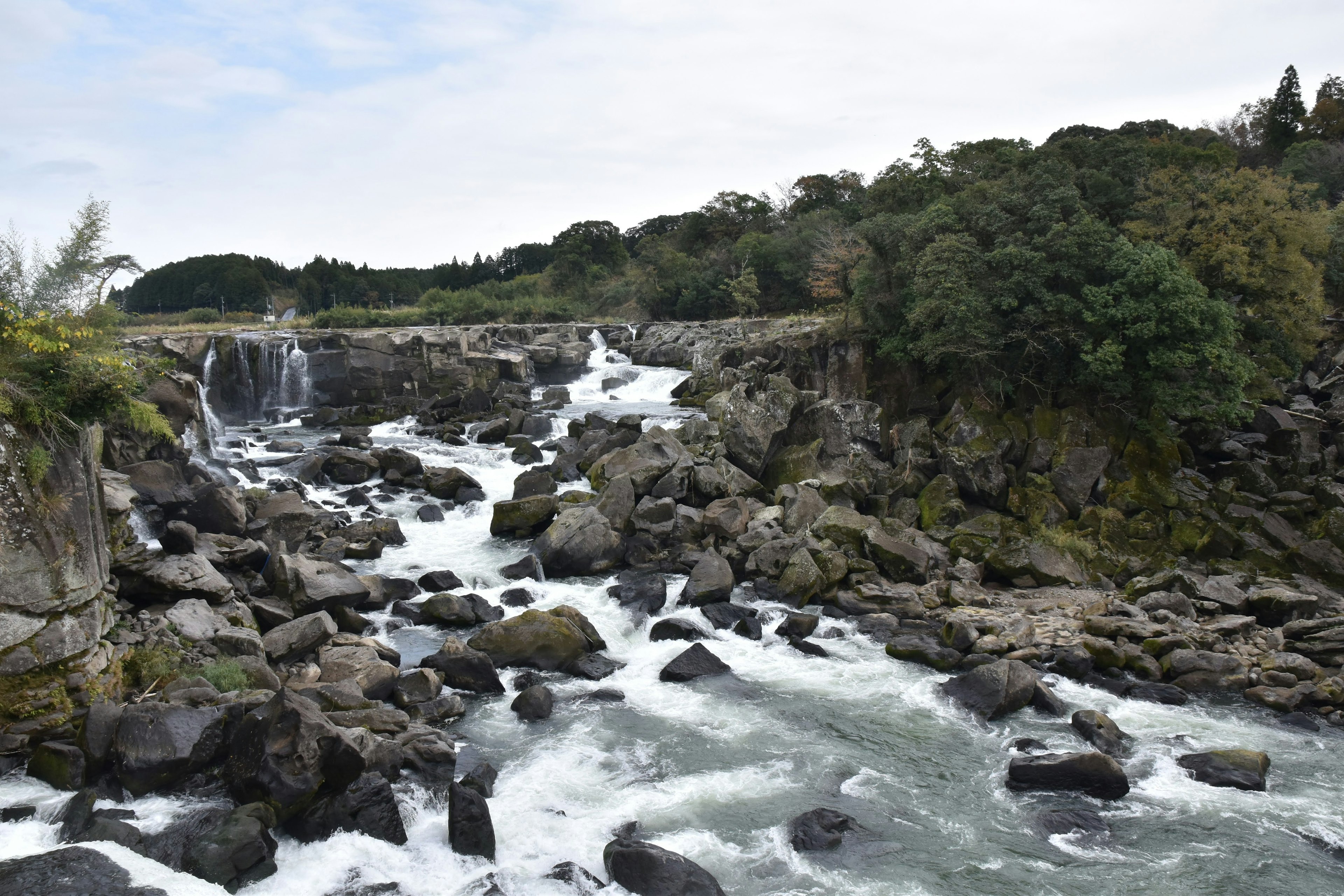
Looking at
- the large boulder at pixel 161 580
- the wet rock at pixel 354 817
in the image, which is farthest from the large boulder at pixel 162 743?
the large boulder at pixel 161 580

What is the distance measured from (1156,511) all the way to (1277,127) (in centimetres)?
4333

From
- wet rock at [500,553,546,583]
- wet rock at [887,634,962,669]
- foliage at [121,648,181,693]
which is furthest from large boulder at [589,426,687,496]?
foliage at [121,648,181,693]

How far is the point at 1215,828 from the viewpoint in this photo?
400 inches

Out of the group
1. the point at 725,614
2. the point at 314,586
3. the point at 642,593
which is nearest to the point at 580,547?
the point at 642,593

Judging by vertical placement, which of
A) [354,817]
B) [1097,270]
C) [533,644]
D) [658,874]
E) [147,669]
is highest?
[1097,270]

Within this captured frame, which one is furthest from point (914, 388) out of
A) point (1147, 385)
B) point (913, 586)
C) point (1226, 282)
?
point (913, 586)

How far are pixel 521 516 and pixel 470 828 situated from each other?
1213 centimetres

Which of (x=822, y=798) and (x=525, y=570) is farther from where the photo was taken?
(x=525, y=570)

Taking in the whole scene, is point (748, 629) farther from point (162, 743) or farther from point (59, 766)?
point (59, 766)

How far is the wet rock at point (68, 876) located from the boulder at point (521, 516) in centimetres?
1336

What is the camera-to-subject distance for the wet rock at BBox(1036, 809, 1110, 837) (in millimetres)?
10023

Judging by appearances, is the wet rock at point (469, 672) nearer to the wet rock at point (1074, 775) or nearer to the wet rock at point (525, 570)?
the wet rock at point (525, 570)

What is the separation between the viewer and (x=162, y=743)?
961 centimetres

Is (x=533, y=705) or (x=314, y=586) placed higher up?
(x=314, y=586)
